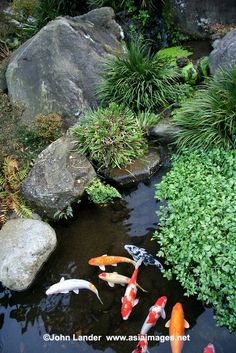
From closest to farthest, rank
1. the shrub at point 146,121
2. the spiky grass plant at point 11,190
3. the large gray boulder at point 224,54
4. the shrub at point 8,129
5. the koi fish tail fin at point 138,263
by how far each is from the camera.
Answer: the koi fish tail fin at point 138,263
the spiky grass plant at point 11,190
the shrub at point 8,129
the large gray boulder at point 224,54
the shrub at point 146,121

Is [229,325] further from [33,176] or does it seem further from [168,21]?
[168,21]

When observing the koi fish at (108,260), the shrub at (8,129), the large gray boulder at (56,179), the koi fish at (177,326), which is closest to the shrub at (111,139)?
the large gray boulder at (56,179)

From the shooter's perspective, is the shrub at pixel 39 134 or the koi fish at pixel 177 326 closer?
the koi fish at pixel 177 326

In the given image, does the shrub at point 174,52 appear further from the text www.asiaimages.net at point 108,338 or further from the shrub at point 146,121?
the text www.asiaimages.net at point 108,338

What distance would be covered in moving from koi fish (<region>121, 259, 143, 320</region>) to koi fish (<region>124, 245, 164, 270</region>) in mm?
334

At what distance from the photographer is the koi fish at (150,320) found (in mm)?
4746

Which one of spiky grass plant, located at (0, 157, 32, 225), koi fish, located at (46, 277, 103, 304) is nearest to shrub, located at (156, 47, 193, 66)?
spiky grass plant, located at (0, 157, 32, 225)

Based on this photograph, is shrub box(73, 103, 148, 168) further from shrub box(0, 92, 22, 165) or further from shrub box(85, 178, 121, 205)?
shrub box(0, 92, 22, 165)

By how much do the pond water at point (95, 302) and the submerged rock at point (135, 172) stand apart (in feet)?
1.51

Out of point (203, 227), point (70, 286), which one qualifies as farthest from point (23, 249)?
point (203, 227)

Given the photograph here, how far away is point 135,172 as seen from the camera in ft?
23.1

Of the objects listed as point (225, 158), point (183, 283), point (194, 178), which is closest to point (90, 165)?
point (194, 178)

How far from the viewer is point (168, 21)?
1022 cm

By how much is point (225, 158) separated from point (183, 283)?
2344 mm
